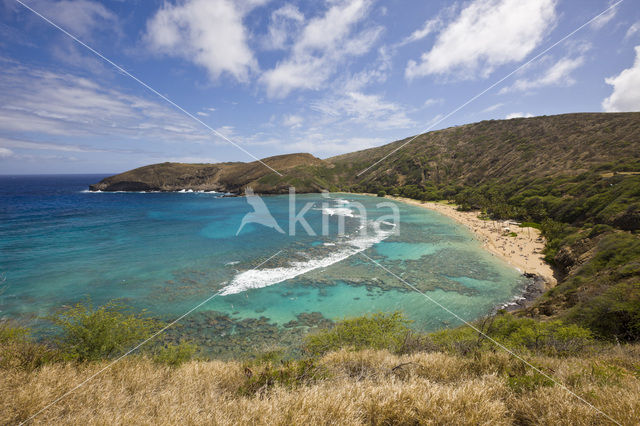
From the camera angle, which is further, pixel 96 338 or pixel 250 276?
pixel 250 276

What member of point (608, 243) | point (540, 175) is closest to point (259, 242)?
point (608, 243)

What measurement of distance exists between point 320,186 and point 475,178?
185ft

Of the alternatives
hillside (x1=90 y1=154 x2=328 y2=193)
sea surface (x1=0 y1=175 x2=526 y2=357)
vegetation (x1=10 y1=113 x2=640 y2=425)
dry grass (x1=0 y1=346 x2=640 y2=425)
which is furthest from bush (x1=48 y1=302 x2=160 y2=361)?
hillside (x1=90 y1=154 x2=328 y2=193)

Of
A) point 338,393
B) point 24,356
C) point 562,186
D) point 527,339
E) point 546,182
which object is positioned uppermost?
point 546,182

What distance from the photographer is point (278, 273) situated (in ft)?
80.3

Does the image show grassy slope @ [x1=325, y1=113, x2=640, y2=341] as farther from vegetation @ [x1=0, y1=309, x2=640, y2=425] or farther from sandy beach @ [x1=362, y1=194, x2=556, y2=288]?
vegetation @ [x1=0, y1=309, x2=640, y2=425]

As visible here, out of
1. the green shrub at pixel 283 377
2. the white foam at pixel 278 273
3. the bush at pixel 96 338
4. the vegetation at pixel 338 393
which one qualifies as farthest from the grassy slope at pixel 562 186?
the bush at pixel 96 338

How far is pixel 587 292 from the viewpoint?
1417 centimetres

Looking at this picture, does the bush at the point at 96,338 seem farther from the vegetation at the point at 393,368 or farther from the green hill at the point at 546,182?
the green hill at the point at 546,182

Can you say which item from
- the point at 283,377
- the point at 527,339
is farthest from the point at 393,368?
the point at 527,339

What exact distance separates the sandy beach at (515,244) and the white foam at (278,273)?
16973 mm

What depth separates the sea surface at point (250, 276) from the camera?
17.2 m

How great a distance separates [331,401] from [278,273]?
21.5 m

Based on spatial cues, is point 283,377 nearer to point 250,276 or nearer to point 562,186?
point 250,276
